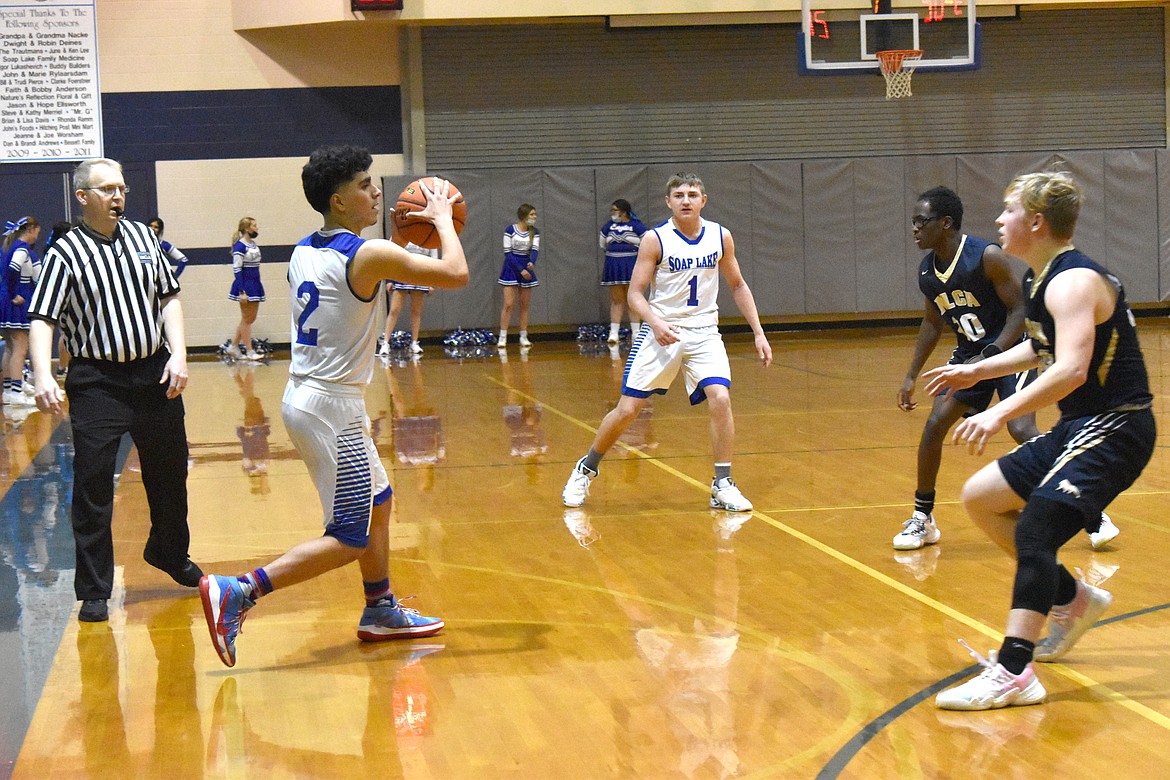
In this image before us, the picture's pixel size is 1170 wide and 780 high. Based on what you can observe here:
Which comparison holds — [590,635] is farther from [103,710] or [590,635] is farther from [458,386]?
[458,386]

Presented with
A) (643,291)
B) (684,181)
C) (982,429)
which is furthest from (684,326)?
(982,429)

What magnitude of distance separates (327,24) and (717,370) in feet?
40.9

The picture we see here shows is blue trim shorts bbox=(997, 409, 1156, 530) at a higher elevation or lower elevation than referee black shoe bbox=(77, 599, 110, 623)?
higher

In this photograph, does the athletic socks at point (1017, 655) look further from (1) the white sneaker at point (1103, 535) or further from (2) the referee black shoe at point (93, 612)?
(2) the referee black shoe at point (93, 612)

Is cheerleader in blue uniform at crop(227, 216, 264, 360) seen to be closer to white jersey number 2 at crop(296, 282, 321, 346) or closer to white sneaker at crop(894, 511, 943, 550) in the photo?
white sneaker at crop(894, 511, 943, 550)

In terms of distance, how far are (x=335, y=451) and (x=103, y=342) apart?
4.29 ft

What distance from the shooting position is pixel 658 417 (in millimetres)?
10188

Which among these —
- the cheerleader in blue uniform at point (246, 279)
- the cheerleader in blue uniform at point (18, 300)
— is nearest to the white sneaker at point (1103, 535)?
the cheerleader in blue uniform at point (18, 300)

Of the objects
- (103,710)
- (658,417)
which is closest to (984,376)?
(103,710)

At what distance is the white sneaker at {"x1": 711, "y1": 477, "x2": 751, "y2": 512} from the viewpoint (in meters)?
6.45

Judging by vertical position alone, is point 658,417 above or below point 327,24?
below

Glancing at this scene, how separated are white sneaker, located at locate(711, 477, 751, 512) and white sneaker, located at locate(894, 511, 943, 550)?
1.01m

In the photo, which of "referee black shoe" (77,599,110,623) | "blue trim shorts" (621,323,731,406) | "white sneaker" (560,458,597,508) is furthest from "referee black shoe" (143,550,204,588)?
"blue trim shorts" (621,323,731,406)

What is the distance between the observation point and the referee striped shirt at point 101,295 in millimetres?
4762
